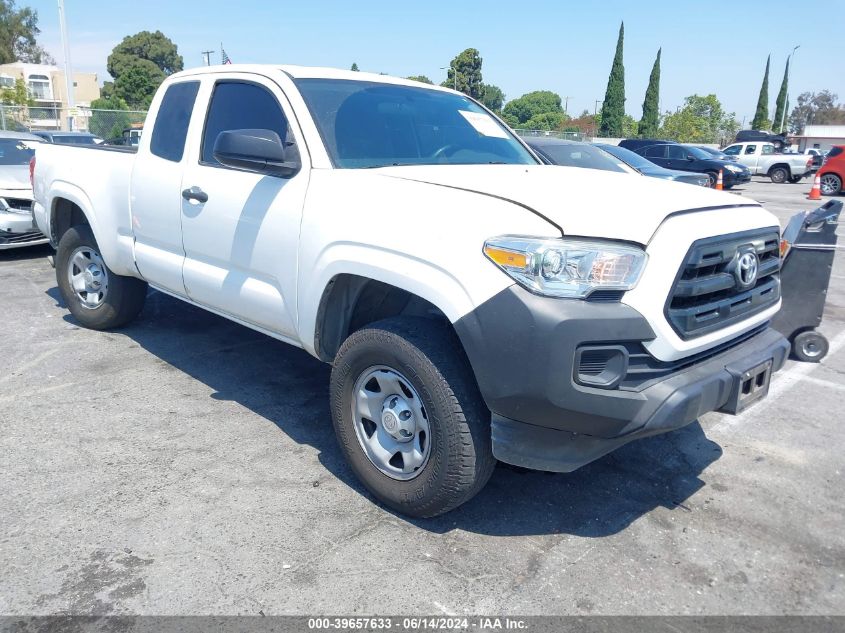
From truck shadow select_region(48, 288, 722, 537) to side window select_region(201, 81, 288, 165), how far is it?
1546 mm

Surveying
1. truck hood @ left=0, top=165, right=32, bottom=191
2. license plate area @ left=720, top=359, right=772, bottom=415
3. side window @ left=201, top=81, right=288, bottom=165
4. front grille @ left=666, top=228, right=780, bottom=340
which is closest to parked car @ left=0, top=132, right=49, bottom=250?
truck hood @ left=0, top=165, right=32, bottom=191

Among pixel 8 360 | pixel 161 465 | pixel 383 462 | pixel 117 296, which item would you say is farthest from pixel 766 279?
pixel 8 360

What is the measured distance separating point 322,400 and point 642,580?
2.37m

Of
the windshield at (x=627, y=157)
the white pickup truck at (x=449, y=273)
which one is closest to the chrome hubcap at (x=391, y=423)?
the white pickup truck at (x=449, y=273)

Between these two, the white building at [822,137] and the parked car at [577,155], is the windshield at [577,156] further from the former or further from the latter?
the white building at [822,137]

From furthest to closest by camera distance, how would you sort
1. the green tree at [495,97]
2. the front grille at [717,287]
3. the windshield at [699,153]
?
the green tree at [495,97]
the windshield at [699,153]
the front grille at [717,287]

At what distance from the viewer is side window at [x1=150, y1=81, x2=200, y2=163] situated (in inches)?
179

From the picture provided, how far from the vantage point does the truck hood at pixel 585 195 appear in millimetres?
2691

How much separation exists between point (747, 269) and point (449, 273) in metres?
1.36

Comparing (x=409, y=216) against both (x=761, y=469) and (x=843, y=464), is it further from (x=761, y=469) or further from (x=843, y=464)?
(x=843, y=464)

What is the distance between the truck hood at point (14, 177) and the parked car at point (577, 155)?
21.7 feet

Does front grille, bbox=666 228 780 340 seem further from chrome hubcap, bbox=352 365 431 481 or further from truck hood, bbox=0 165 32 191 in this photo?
truck hood, bbox=0 165 32 191

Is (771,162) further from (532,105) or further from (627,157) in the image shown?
(532,105)

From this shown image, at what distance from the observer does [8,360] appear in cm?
522
